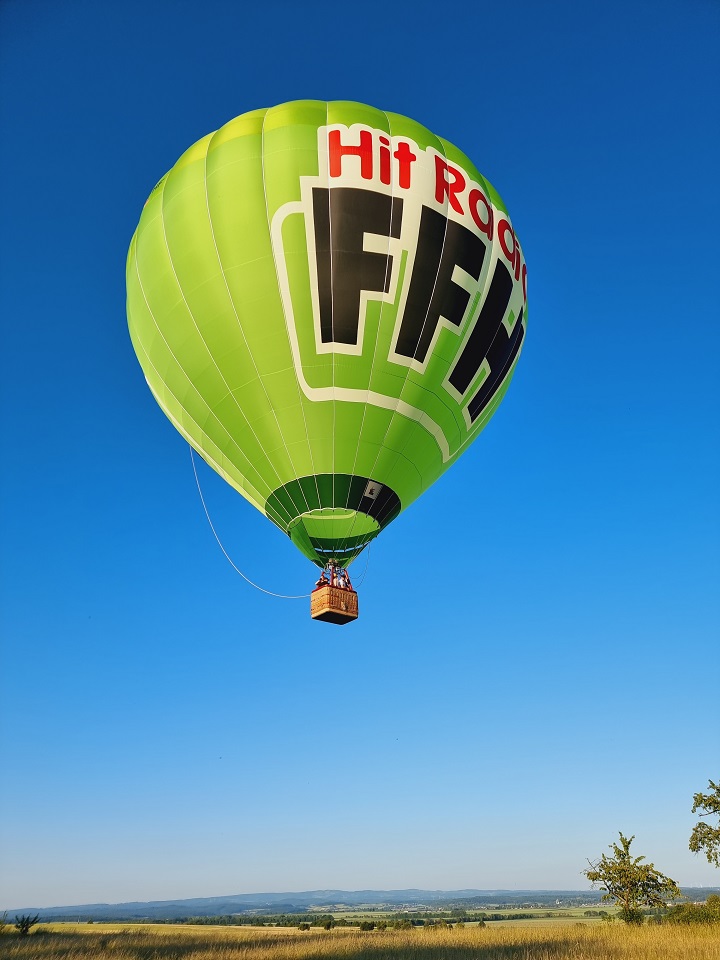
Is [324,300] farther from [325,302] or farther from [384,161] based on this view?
[384,161]

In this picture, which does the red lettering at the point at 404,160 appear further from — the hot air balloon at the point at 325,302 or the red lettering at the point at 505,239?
the red lettering at the point at 505,239

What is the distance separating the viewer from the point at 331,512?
17.2 meters

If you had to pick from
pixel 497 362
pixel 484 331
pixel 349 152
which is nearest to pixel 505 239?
pixel 484 331

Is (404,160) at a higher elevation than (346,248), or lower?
higher

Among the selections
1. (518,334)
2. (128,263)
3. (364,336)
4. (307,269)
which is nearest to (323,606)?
(364,336)

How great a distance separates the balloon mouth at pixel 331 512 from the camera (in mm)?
17094

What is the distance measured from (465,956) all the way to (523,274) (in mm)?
16504

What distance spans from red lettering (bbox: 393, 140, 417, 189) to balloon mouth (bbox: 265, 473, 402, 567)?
688cm

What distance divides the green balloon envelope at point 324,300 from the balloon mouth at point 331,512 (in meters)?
0.04

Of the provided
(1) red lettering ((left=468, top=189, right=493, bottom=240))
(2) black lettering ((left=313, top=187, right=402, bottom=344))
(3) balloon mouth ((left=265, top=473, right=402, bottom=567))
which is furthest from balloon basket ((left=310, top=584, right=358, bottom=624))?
(1) red lettering ((left=468, top=189, right=493, bottom=240))

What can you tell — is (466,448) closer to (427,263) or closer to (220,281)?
(427,263)

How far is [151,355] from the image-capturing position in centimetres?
1870

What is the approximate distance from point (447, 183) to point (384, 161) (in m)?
1.69

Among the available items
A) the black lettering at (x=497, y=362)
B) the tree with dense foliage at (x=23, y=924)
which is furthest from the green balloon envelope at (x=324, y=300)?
the tree with dense foliage at (x=23, y=924)
